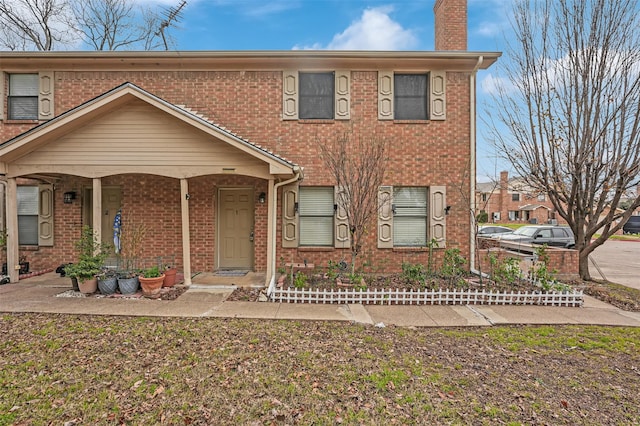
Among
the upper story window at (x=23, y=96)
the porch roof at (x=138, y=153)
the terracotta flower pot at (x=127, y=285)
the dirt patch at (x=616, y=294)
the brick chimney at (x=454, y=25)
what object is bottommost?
the dirt patch at (x=616, y=294)

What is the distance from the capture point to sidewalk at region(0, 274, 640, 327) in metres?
5.44

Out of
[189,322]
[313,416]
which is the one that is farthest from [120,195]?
[313,416]

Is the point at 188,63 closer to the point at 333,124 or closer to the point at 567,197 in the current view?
the point at 333,124

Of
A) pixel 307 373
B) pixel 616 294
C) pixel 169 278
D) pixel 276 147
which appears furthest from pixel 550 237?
pixel 169 278

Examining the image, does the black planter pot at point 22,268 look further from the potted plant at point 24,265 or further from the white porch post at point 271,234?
the white porch post at point 271,234

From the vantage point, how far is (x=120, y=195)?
8727 mm

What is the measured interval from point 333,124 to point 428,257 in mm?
4465

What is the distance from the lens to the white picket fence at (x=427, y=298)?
6.32 meters

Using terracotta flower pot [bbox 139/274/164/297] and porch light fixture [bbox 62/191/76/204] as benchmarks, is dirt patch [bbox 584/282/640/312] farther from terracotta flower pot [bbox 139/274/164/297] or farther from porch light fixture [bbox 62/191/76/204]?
porch light fixture [bbox 62/191/76/204]

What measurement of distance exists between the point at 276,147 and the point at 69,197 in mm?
5716

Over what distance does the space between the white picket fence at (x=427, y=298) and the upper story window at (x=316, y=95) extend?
16.1 ft

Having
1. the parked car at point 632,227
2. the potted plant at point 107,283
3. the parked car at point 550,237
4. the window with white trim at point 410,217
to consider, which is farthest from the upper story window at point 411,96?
the parked car at point 632,227

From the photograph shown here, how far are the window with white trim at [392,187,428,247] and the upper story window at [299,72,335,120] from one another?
9.82 ft

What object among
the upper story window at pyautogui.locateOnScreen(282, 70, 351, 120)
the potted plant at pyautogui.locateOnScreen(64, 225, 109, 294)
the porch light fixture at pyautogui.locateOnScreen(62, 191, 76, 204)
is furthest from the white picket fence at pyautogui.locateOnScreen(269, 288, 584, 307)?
the porch light fixture at pyautogui.locateOnScreen(62, 191, 76, 204)
